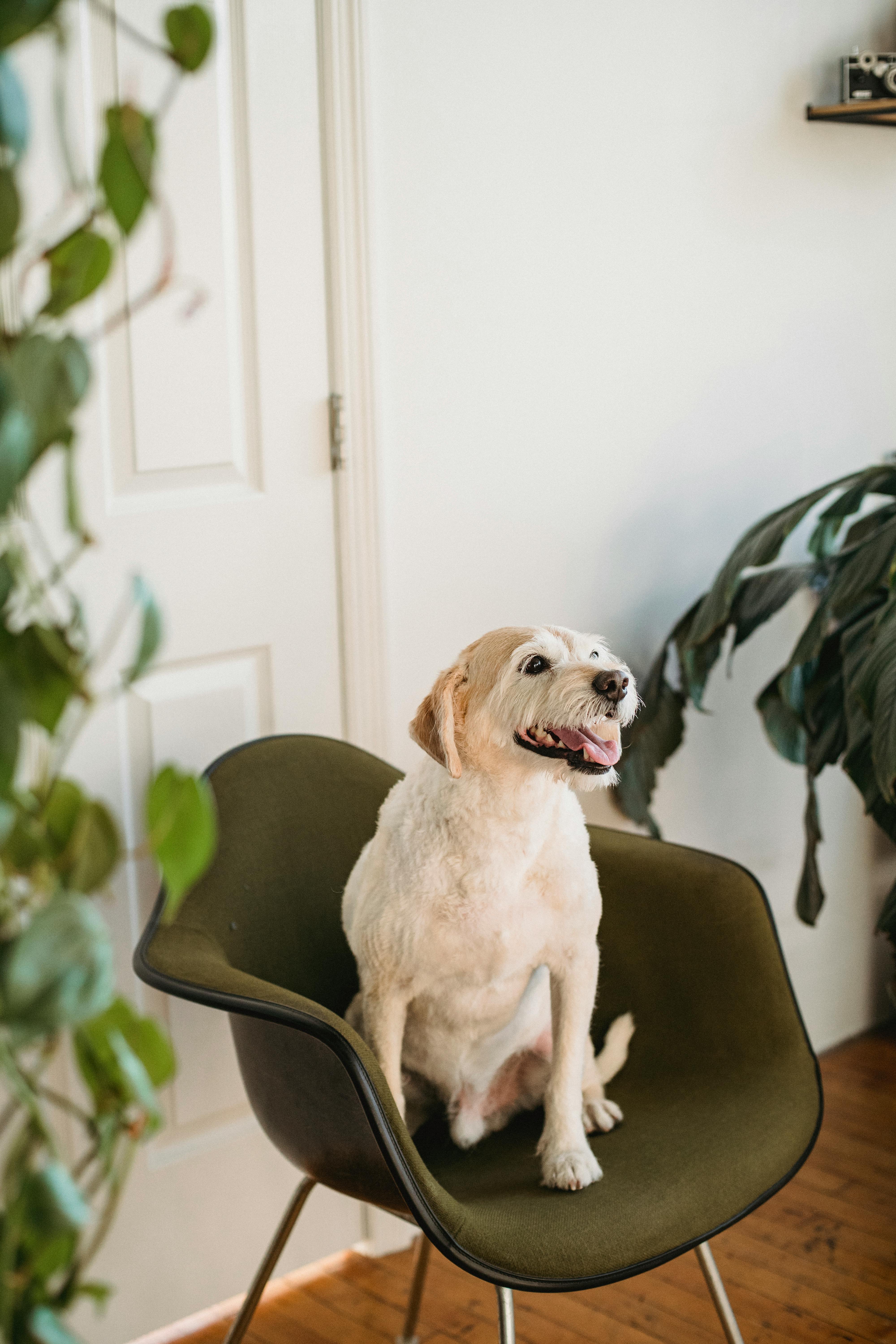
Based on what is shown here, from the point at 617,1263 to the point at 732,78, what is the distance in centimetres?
219

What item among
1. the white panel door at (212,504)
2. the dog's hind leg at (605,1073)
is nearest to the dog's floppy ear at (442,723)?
the dog's hind leg at (605,1073)

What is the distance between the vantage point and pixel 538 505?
2.34 m

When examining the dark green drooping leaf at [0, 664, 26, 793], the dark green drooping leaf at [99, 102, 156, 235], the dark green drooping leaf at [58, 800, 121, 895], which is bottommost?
the dark green drooping leaf at [58, 800, 121, 895]

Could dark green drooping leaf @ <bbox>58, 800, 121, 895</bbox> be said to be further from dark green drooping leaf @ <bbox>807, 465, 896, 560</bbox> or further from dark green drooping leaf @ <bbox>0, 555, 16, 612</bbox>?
dark green drooping leaf @ <bbox>807, 465, 896, 560</bbox>

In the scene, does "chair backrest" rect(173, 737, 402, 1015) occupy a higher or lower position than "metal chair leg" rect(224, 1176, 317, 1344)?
higher

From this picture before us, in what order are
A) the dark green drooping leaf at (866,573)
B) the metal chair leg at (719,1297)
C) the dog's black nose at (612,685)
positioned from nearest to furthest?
the dog's black nose at (612,685) → the metal chair leg at (719,1297) → the dark green drooping leaf at (866,573)

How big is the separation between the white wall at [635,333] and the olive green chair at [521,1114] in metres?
0.44

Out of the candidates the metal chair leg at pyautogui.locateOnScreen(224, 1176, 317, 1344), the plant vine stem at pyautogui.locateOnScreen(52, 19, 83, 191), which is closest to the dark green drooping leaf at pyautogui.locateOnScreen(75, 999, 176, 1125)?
the plant vine stem at pyautogui.locateOnScreen(52, 19, 83, 191)

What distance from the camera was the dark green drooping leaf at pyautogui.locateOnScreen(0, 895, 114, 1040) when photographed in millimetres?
491

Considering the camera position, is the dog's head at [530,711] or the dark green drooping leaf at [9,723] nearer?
the dark green drooping leaf at [9,723]

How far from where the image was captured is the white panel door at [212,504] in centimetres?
182

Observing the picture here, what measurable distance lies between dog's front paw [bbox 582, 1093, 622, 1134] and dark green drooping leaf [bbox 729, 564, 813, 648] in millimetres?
1039

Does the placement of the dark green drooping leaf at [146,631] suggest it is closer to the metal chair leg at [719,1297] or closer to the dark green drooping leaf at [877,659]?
the metal chair leg at [719,1297]

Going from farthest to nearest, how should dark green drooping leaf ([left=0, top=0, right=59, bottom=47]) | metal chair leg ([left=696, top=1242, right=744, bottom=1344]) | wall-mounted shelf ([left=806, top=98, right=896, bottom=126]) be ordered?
wall-mounted shelf ([left=806, top=98, right=896, bottom=126]), metal chair leg ([left=696, top=1242, right=744, bottom=1344]), dark green drooping leaf ([left=0, top=0, right=59, bottom=47])
